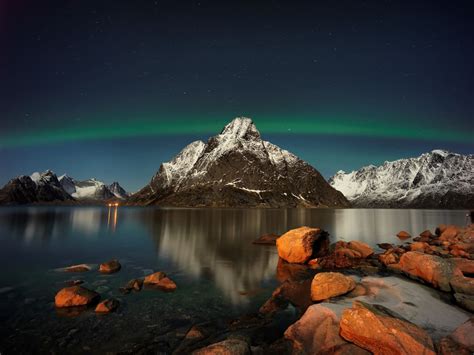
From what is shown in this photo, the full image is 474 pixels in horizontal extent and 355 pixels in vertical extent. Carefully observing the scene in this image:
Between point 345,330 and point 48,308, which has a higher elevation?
point 345,330

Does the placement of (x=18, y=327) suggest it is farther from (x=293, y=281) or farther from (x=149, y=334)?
(x=293, y=281)

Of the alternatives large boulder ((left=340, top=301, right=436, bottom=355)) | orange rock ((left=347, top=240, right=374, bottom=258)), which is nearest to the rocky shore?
large boulder ((left=340, top=301, right=436, bottom=355))

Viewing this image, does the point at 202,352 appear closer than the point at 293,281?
Yes

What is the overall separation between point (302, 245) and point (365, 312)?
19.0 metres

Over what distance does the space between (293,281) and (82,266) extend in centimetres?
1933

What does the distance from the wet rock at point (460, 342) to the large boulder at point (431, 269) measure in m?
8.92

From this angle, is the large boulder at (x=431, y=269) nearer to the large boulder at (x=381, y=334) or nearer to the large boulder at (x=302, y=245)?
the large boulder at (x=302, y=245)

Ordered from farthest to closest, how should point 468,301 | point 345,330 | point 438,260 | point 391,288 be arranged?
point 438,260, point 391,288, point 468,301, point 345,330

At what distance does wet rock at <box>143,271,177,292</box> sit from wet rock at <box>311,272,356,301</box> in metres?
9.92

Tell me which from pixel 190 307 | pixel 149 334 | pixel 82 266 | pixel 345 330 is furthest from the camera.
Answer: pixel 82 266

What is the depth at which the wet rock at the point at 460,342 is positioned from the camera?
31.7 ft

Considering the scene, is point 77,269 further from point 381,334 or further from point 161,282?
point 381,334

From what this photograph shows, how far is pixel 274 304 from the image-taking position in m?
17.2

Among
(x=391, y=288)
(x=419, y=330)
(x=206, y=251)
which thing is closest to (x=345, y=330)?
(x=419, y=330)
